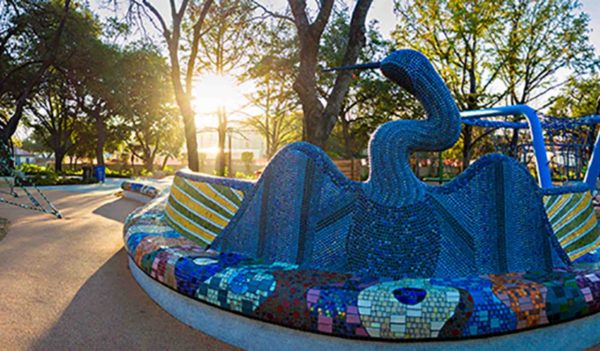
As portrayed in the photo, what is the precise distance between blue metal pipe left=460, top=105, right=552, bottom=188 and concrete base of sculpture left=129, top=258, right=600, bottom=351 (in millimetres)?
4690

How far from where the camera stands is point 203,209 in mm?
4504

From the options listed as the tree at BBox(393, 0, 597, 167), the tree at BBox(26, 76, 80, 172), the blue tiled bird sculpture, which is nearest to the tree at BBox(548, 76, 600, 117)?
the tree at BBox(393, 0, 597, 167)

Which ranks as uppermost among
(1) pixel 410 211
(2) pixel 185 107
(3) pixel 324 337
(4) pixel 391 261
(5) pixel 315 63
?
(5) pixel 315 63

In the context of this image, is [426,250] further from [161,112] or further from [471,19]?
[161,112]

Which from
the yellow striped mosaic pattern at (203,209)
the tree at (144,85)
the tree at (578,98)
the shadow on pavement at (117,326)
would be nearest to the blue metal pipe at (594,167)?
the yellow striped mosaic pattern at (203,209)

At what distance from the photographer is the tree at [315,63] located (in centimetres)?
823

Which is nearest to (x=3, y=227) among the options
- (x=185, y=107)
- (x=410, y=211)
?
(x=185, y=107)

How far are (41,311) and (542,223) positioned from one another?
4248mm

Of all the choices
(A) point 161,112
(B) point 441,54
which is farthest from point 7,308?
(A) point 161,112

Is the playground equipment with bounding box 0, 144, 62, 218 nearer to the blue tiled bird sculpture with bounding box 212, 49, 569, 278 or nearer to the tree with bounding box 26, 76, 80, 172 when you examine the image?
the blue tiled bird sculpture with bounding box 212, 49, 569, 278

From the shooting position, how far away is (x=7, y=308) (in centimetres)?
366

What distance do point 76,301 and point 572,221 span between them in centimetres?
485

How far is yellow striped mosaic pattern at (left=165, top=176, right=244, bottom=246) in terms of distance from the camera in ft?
13.9

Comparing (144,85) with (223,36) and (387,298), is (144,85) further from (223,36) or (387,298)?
(387,298)
